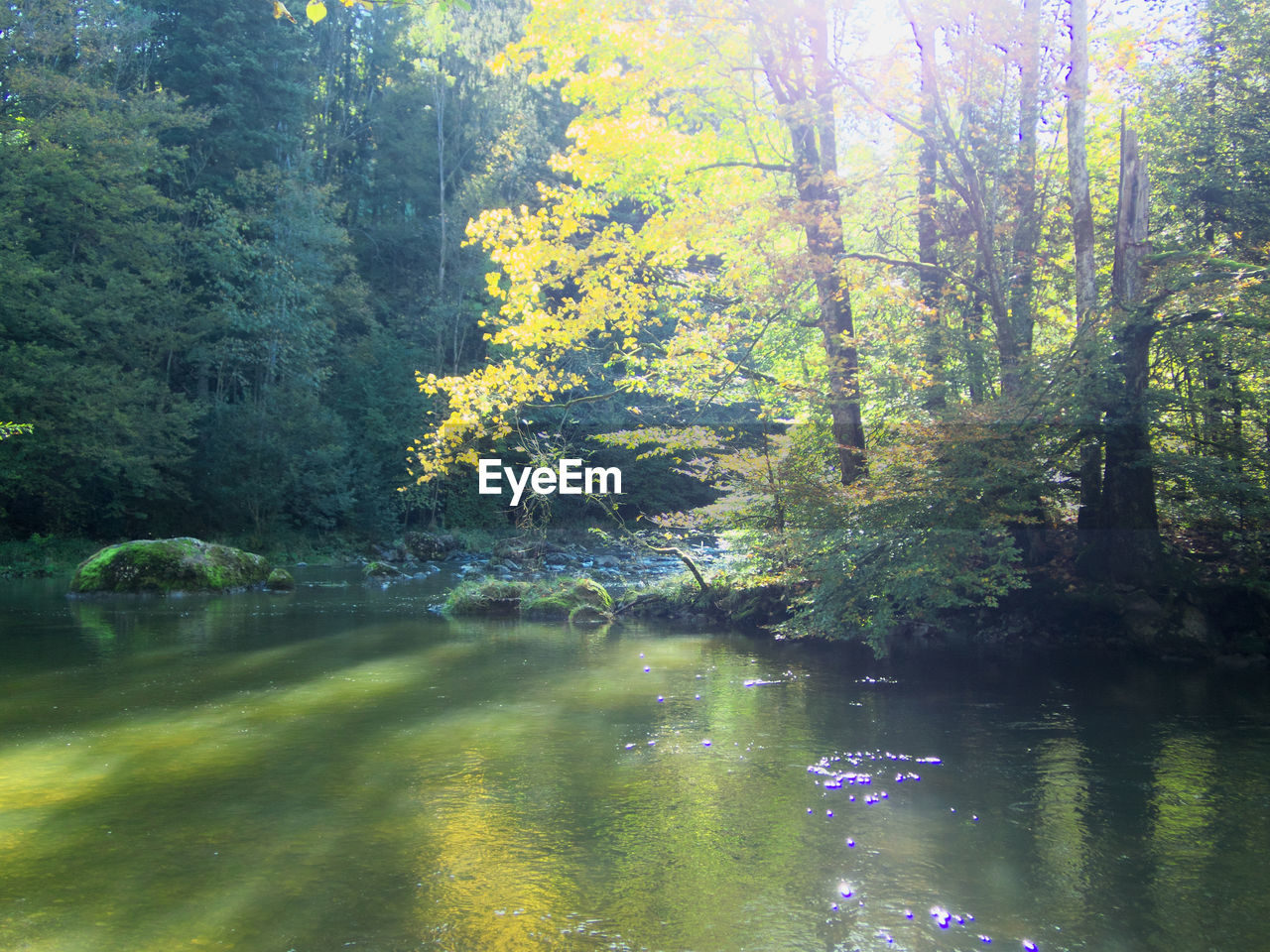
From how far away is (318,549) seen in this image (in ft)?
77.8

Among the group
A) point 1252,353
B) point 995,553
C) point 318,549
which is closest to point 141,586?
point 318,549

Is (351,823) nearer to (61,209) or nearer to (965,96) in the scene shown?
(965,96)

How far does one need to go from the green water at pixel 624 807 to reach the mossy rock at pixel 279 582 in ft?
23.3

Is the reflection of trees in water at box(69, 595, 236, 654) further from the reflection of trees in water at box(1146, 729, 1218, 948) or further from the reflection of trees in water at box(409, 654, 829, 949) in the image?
the reflection of trees in water at box(1146, 729, 1218, 948)

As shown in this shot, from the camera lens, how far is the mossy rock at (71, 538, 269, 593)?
47.9 ft

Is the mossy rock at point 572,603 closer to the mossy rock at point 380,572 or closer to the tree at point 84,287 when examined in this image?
the mossy rock at point 380,572

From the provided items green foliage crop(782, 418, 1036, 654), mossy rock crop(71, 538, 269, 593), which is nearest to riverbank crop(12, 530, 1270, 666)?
green foliage crop(782, 418, 1036, 654)

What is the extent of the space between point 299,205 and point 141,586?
1414 cm

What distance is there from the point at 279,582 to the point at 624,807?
12.9 m

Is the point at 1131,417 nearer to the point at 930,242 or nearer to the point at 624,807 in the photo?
the point at 930,242

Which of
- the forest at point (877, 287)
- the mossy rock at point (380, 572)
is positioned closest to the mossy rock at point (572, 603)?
the forest at point (877, 287)

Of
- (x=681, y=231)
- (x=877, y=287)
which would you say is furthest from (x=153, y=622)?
(x=877, y=287)

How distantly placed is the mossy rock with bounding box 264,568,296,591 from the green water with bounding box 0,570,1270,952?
7.09 metres

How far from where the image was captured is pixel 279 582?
15898mm
